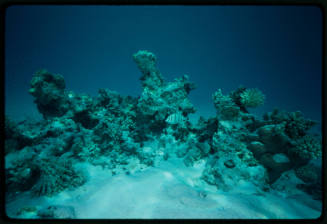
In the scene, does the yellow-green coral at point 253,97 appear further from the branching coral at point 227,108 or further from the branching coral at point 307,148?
the branching coral at point 307,148

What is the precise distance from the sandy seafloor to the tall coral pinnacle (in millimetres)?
3572

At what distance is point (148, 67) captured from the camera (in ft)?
21.9

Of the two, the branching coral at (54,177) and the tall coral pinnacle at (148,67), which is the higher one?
the tall coral pinnacle at (148,67)

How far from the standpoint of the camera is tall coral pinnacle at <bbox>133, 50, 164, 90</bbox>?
6590 mm

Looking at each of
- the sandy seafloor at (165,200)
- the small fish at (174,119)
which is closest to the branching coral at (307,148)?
the sandy seafloor at (165,200)

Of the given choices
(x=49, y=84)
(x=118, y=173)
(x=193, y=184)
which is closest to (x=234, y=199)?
(x=193, y=184)

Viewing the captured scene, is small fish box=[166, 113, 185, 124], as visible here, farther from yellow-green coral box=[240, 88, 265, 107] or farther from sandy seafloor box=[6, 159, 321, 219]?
yellow-green coral box=[240, 88, 265, 107]

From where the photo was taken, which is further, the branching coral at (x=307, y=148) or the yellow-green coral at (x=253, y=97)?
the yellow-green coral at (x=253, y=97)

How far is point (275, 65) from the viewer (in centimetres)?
8112

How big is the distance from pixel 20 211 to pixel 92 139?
2785 millimetres

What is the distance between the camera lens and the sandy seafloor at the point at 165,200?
282 cm

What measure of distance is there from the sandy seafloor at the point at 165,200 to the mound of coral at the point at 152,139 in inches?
11.1

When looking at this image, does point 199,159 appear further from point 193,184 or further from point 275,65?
point 275,65

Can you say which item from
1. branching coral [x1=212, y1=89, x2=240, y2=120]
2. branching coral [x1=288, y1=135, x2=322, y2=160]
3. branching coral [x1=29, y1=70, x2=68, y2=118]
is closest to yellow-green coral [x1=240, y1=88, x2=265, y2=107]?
branching coral [x1=212, y1=89, x2=240, y2=120]
